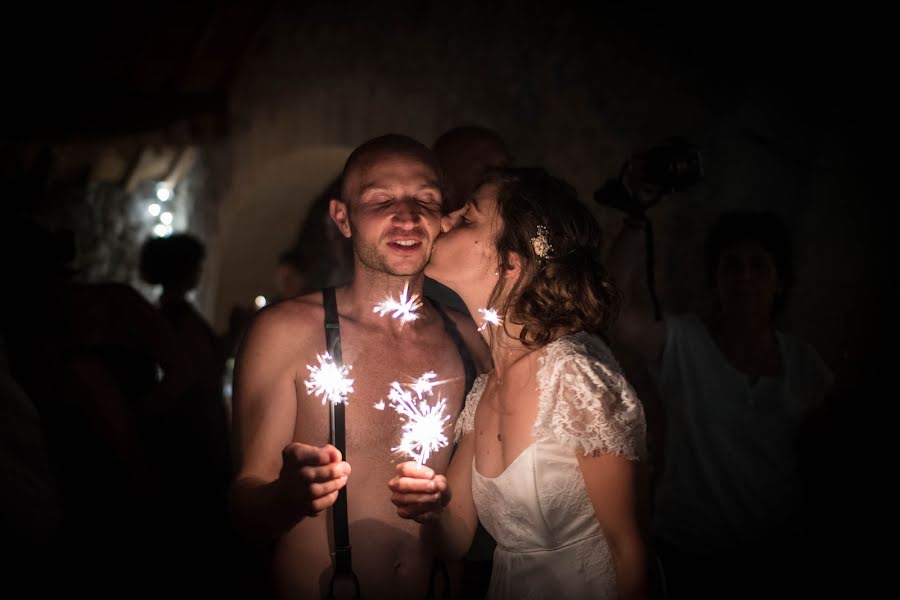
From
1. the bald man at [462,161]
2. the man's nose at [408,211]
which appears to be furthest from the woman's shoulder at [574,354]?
the bald man at [462,161]

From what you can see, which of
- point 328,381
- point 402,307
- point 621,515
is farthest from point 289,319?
point 621,515

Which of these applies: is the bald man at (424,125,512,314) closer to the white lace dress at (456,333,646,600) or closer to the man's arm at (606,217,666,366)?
the man's arm at (606,217,666,366)

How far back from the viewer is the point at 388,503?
7.70 feet

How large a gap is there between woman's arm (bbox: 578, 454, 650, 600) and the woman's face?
0.63 meters

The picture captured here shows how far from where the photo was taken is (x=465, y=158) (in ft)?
10.7

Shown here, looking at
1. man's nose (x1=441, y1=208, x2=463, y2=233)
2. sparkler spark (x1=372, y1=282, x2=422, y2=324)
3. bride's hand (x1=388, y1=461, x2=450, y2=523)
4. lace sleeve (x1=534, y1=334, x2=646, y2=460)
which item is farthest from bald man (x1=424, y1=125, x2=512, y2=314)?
bride's hand (x1=388, y1=461, x2=450, y2=523)

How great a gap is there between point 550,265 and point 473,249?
0.77 ft

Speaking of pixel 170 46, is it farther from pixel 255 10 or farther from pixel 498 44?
pixel 498 44

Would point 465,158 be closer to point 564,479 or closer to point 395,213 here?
point 395,213

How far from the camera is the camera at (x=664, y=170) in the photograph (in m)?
2.75

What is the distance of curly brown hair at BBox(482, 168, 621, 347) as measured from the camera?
220 centimetres

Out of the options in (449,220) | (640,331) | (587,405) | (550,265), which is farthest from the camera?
(640,331)

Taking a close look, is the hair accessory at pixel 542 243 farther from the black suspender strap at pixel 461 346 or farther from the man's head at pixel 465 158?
the man's head at pixel 465 158

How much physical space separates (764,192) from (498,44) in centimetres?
182
